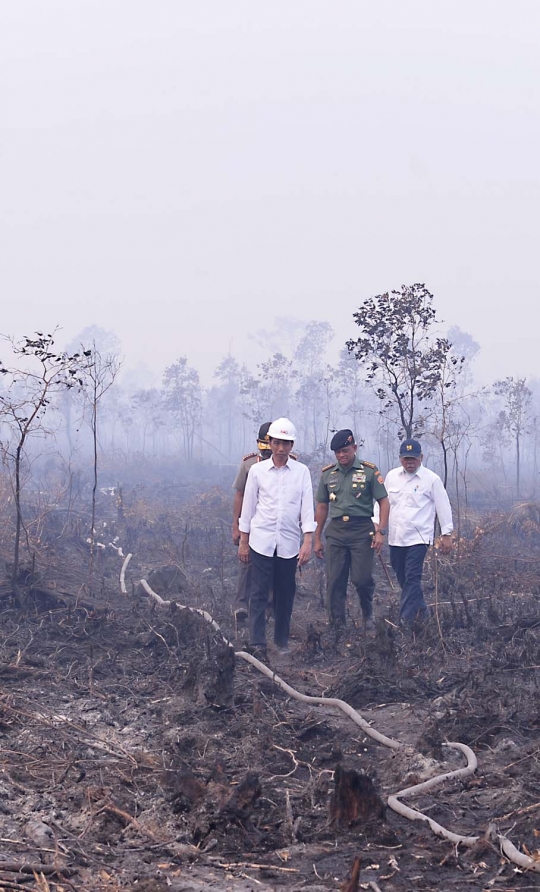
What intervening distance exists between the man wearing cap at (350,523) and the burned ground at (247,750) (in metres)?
0.43

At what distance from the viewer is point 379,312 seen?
11.5 metres

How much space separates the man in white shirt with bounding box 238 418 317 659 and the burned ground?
1.64 ft

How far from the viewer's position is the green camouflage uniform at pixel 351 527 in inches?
287

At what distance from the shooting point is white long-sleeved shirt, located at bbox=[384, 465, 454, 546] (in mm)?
7250

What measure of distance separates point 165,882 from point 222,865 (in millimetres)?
278

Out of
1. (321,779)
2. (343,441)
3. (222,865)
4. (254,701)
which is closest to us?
(222,865)

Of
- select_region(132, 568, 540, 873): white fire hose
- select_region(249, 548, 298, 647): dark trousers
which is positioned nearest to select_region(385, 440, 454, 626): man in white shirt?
select_region(249, 548, 298, 647): dark trousers

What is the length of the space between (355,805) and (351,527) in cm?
389

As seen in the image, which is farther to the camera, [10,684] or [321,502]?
[321,502]

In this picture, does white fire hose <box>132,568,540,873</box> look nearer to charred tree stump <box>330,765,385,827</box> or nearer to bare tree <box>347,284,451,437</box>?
charred tree stump <box>330,765,385,827</box>

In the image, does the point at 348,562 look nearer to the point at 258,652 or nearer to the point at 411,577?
the point at 411,577

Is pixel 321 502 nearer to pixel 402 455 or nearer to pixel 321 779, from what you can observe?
pixel 402 455

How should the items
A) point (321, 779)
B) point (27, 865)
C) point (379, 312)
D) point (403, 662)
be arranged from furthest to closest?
point (379, 312) → point (403, 662) → point (321, 779) → point (27, 865)

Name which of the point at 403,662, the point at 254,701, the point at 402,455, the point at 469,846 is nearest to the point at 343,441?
the point at 402,455
